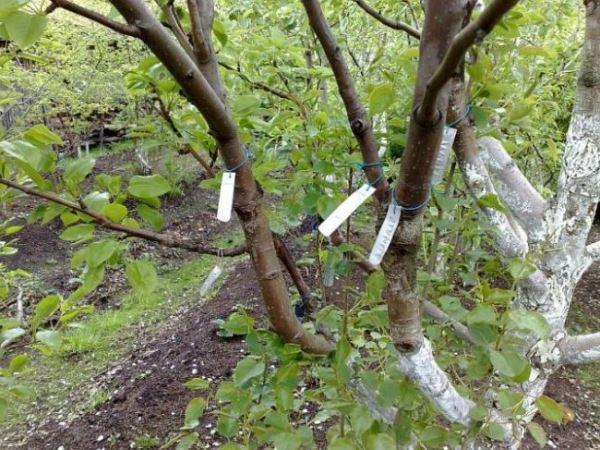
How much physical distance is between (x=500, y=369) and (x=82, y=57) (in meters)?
5.71

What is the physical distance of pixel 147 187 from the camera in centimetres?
82

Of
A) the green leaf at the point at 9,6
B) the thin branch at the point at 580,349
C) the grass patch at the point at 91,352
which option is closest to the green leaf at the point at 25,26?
the green leaf at the point at 9,6

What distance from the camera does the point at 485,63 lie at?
83 centimetres

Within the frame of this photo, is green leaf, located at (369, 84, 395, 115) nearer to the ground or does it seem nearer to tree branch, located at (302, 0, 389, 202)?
tree branch, located at (302, 0, 389, 202)

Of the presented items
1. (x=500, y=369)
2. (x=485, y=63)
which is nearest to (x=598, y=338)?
(x=500, y=369)

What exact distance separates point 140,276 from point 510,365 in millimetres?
651

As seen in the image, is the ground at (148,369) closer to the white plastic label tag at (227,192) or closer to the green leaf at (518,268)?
the white plastic label tag at (227,192)

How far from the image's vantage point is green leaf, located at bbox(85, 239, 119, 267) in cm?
78

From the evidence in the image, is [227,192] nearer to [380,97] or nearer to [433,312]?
[380,97]

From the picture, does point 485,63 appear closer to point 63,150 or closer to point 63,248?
point 63,248

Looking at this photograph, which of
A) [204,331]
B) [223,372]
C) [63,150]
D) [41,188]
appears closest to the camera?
[41,188]

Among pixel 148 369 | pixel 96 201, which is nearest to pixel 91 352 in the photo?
pixel 148 369

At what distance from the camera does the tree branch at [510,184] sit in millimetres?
1344

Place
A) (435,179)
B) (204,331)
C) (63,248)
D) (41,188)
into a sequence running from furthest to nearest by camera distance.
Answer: (63,248) < (204,331) < (435,179) < (41,188)
